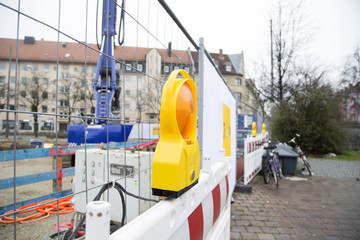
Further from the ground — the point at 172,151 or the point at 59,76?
the point at 59,76

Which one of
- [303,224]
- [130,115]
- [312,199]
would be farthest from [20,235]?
[312,199]

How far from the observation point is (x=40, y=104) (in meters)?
1.80

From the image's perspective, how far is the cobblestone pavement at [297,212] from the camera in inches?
128

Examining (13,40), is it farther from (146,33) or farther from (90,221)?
(146,33)

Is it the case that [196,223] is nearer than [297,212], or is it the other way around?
[196,223]

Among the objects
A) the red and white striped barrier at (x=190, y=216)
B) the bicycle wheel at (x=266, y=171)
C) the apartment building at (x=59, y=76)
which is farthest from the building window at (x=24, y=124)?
the bicycle wheel at (x=266, y=171)

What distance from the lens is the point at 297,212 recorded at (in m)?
4.14

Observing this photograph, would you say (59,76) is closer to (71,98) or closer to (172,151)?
(172,151)

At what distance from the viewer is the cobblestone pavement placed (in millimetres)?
Answer: 3254

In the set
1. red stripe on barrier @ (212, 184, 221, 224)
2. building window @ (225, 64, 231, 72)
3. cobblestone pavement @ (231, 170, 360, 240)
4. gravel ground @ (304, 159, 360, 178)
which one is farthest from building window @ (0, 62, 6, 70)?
building window @ (225, 64, 231, 72)

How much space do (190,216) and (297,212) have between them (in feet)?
12.4

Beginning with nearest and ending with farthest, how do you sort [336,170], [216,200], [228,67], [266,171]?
[216,200]
[266,171]
[336,170]
[228,67]

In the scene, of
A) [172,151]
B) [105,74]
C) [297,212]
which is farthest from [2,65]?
[297,212]

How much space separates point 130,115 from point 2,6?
1.06 metres
